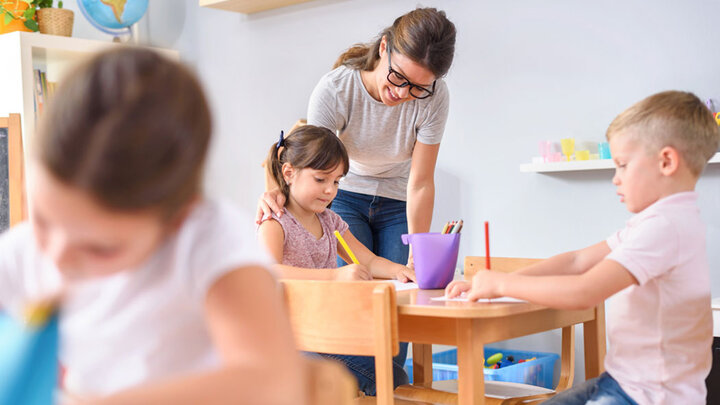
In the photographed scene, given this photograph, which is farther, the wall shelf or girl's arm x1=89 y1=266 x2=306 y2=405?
the wall shelf

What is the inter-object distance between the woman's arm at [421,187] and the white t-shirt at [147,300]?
1546mm

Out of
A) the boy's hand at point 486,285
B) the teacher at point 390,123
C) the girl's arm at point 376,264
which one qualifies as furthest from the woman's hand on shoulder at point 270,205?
the boy's hand at point 486,285

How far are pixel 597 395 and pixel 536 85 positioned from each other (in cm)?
174

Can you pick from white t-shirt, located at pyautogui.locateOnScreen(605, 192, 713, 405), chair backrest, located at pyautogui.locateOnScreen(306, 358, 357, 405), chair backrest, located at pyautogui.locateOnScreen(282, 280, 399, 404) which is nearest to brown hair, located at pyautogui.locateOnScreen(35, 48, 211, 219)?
chair backrest, located at pyautogui.locateOnScreen(306, 358, 357, 405)

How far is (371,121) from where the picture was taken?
82.4 inches

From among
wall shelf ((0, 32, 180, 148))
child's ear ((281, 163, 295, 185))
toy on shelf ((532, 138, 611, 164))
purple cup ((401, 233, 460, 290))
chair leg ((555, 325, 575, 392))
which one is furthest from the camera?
wall shelf ((0, 32, 180, 148))

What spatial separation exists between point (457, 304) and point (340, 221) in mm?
889

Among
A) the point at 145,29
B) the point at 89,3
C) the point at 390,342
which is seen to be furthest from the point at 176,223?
the point at 145,29

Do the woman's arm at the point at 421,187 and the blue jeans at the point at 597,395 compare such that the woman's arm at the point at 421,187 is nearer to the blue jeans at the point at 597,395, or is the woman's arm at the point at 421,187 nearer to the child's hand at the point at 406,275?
the child's hand at the point at 406,275

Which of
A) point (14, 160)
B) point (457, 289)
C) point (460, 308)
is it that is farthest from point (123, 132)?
point (14, 160)

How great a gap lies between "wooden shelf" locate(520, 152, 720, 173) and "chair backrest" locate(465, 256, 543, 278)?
0.78 metres

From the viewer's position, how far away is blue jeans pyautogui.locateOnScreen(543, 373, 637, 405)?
122 centimetres

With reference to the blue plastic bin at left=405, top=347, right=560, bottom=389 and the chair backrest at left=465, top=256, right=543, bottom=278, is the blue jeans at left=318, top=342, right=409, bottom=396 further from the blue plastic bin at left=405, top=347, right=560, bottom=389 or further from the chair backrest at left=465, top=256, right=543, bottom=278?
the blue plastic bin at left=405, top=347, right=560, bottom=389

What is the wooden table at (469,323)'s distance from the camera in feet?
4.02
